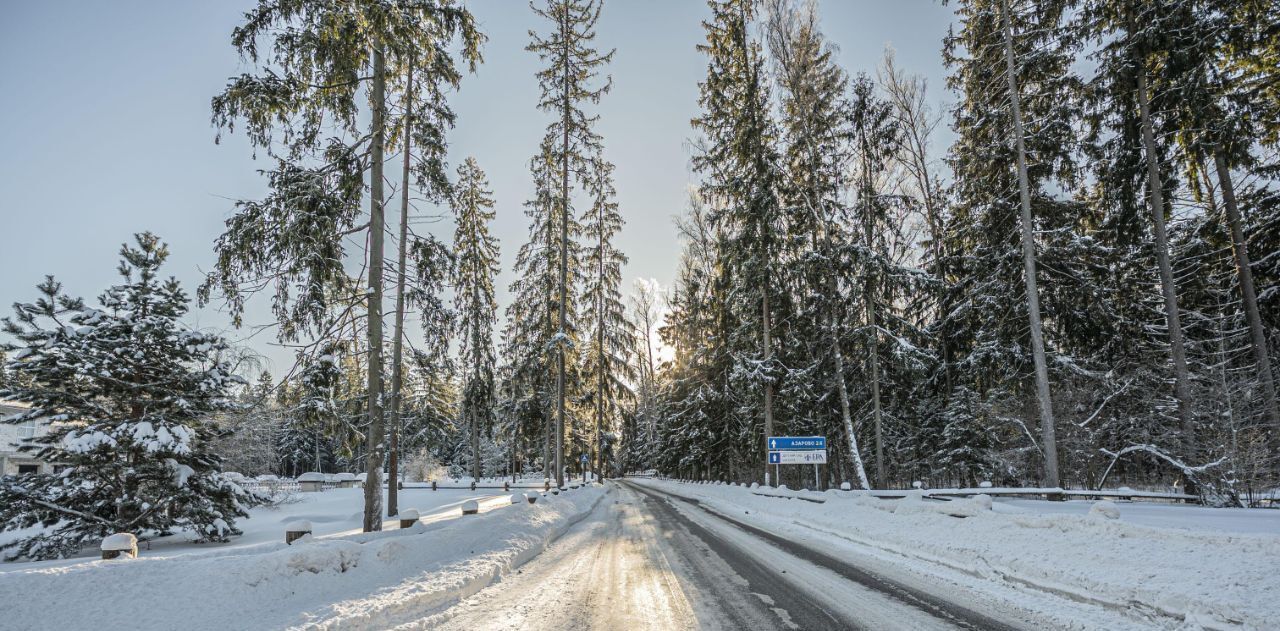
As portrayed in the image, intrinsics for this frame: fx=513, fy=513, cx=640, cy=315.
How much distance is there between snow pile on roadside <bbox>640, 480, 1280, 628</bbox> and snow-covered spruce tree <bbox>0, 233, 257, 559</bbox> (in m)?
12.0

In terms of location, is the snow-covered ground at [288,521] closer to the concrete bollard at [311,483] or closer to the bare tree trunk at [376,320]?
the bare tree trunk at [376,320]

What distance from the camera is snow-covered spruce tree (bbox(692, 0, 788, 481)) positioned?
65.0 ft

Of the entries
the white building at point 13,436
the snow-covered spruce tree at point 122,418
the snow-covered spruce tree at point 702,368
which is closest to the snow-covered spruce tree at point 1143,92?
the snow-covered spruce tree at point 702,368

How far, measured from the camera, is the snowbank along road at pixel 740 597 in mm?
4289

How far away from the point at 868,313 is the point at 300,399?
1718 centimetres

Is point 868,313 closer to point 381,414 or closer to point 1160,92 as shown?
point 1160,92

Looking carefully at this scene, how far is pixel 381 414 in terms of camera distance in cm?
916

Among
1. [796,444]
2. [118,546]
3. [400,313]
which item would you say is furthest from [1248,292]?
[118,546]

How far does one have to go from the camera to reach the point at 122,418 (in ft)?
34.1

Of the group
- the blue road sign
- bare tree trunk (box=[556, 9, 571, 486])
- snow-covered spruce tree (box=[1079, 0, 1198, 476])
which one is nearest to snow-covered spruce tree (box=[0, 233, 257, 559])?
bare tree trunk (box=[556, 9, 571, 486])

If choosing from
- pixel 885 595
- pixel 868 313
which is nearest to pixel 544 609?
pixel 885 595

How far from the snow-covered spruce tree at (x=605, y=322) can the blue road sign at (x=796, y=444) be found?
35.2 feet

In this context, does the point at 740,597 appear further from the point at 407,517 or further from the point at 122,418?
the point at 122,418

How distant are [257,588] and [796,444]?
1586cm
